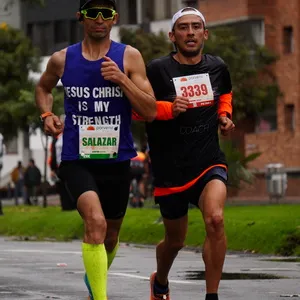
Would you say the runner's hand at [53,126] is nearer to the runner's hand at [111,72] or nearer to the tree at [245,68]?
the runner's hand at [111,72]

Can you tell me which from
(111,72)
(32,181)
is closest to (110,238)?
(111,72)

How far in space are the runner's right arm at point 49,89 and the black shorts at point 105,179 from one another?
291 millimetres

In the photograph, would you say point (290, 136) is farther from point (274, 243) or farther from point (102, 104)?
point (102, 104)

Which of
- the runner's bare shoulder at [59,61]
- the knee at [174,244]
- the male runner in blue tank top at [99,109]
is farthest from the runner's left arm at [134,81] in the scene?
the knee at [174,244]

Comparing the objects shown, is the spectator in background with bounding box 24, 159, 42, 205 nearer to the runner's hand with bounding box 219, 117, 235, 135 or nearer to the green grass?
the green grass

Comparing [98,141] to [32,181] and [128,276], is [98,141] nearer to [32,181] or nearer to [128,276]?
[128,276]

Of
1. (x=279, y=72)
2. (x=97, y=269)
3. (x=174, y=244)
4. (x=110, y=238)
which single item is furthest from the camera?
(x=279, y=72)

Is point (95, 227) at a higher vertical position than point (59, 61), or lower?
lower

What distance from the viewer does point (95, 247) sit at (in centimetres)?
973

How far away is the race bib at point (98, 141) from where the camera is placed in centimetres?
1009

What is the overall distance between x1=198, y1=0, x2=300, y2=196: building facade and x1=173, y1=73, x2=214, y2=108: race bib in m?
39.6

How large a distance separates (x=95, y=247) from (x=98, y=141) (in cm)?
76

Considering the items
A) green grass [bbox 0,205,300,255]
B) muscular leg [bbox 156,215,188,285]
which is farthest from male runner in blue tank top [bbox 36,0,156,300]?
green grass [bbox 0,205,300,255]

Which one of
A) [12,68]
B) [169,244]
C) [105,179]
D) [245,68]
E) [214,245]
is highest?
[105,179]
